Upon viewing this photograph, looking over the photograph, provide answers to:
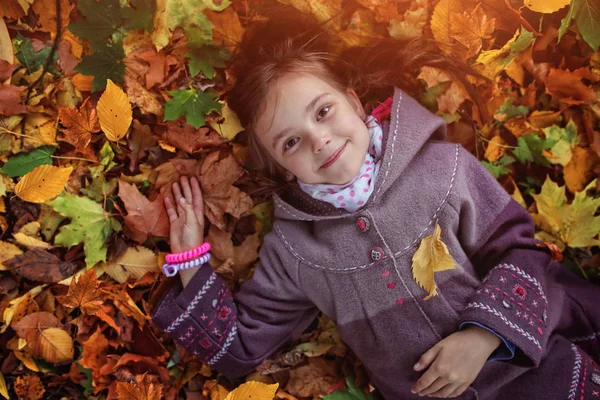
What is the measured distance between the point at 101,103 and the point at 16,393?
1294 mm

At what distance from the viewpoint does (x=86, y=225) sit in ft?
6.48

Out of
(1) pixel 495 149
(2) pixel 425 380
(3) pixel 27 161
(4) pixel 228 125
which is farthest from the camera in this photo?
(1) pixel 495 149

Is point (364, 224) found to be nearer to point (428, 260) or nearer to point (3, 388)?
point (428, 260)

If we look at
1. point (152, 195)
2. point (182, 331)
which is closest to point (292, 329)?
point (182, 331)

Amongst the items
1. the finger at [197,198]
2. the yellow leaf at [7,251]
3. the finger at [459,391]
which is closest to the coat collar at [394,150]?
the finger at [197,198]

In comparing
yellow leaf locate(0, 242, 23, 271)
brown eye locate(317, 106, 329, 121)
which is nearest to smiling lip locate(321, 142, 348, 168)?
brown eye locate(317, 106, 329, 121)

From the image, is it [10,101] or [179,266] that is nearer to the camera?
[10,101]

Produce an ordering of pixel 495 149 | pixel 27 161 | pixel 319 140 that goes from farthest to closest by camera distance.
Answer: pixel 495 149 < pixel 27 161 < pixel 319 140

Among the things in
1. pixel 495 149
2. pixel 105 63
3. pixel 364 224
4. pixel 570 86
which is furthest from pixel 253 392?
pixel 570 86

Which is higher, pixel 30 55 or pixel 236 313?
pixel 30 55

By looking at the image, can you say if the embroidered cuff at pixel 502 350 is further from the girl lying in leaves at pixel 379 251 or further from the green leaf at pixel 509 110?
the green leaf at pixel 509 110

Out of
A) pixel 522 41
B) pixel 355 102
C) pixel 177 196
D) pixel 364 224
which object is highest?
pixel 522 41

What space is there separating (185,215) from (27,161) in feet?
2.14

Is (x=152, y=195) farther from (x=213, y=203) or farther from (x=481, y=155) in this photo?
(x=481, y=155)
